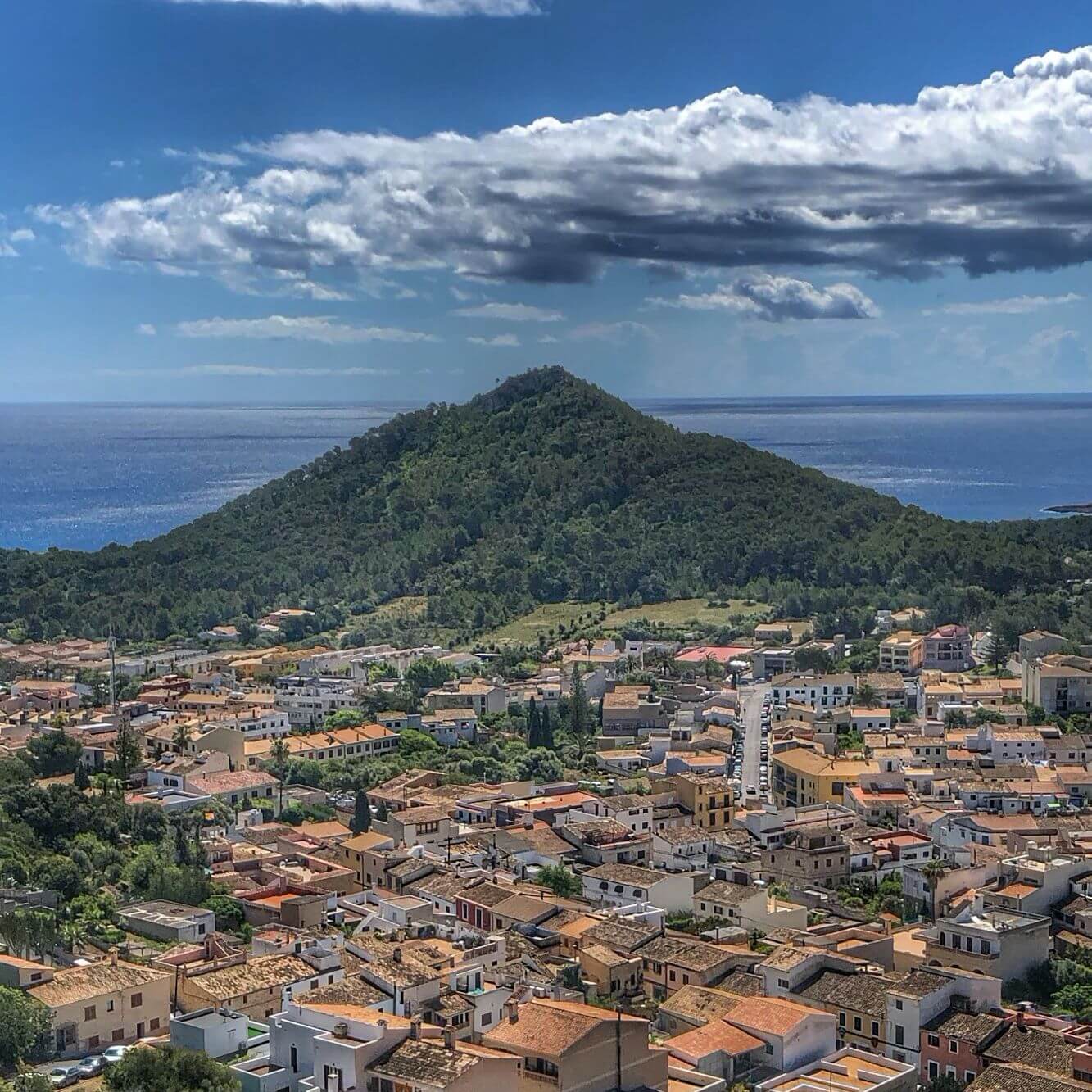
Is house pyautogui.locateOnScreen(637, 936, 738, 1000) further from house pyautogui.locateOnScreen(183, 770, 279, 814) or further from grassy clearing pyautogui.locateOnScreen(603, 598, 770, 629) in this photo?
grassy clearing pyautogui.locateOnScreen(603, 598, 770, 629)

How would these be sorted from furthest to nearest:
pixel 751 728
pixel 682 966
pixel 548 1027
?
1. pixel 751 728
2. pixel 682 966
3. pixel 548 1027

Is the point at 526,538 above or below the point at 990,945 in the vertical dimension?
above

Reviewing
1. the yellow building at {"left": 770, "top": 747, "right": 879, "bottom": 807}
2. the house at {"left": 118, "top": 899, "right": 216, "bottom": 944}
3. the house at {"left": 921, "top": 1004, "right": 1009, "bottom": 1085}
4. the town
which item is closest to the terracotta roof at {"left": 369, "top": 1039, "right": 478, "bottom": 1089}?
the town

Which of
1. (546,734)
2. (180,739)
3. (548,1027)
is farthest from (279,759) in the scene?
(548,1027)

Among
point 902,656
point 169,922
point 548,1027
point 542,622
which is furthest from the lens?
point 542,622

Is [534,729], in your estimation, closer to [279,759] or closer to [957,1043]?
[279,759]

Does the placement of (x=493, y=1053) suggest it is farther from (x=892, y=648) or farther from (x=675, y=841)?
(x=892, y=648)
